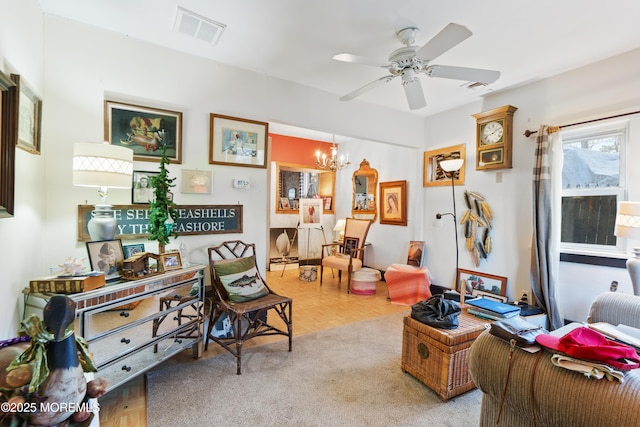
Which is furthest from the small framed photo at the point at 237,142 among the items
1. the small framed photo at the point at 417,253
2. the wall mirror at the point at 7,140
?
the small framed photo at the point at 417,253

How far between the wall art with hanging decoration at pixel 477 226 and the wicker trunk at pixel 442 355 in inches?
68.8

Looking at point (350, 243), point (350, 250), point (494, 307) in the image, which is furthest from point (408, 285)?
point (494, 307)

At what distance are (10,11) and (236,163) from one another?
166cm

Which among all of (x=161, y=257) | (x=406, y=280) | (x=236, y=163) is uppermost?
(x=236, y=163)

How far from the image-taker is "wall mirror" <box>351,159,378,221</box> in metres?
5.48

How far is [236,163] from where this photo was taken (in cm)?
287

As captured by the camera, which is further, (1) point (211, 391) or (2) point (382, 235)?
(2) point (382, 235)

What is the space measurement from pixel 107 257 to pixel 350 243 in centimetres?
382

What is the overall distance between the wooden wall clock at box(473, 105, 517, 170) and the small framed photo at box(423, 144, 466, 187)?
0.92 feet

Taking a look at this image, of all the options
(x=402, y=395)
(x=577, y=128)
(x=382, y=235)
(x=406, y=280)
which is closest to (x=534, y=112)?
(x=577, y=128)

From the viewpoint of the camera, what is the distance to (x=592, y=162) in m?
2.97

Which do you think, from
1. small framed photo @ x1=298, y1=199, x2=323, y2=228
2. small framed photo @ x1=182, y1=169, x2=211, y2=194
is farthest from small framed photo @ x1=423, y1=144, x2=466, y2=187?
small framed photo @ x1=182, y1=169, x2=211, y2=194

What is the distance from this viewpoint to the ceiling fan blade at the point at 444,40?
164 cm

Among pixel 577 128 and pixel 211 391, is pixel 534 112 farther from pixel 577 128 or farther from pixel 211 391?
pixel 211 391
